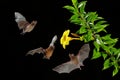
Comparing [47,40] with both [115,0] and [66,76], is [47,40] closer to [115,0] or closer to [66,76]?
[66,76]

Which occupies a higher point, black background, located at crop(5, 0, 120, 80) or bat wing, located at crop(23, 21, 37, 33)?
bat wing, located at crop(23, 21, 37, 33)

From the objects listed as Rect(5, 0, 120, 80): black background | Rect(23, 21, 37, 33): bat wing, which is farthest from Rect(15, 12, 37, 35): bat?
Rect(5, 0, 120, 80): black background

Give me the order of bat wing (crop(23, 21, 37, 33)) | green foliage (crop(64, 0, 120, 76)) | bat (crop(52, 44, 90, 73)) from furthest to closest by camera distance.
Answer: bat wing (crop(23, 21, 37, 33))
bat (crop(52, 44, 90, 73))
green foliage (crop(64, 0, 120, 76))

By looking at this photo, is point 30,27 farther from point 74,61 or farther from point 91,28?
point 91,28

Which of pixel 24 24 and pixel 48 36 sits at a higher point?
pixel 24 24

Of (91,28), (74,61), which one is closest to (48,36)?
(74,61)

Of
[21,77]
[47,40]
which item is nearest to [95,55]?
[47,40]

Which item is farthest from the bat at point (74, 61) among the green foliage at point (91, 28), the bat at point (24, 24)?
the bat at point (24, 24)

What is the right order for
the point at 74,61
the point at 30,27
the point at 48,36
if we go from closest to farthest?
the point at 74,61 < the point at 30,27 < the point at 48,36

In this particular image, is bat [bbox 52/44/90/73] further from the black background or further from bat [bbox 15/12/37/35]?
the black background
